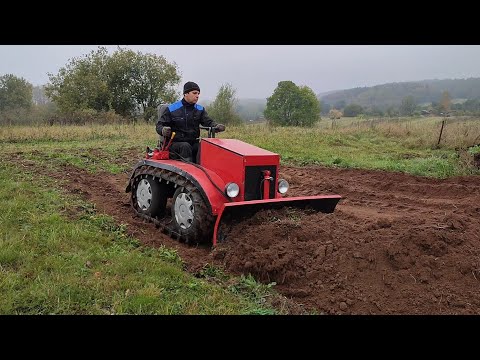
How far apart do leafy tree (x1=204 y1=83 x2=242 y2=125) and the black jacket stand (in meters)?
32.2

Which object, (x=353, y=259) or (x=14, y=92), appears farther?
(x=14, y=92)

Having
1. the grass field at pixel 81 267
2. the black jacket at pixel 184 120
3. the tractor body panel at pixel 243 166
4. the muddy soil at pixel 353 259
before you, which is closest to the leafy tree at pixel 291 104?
the grass field at pixel 81 267

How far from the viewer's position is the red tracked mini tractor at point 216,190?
531cm

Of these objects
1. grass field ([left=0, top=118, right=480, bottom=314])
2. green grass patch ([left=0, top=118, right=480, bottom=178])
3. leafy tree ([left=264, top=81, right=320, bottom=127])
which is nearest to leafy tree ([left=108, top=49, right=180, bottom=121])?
leafy tree ([left=264, top=81, right=320, bottom=127])

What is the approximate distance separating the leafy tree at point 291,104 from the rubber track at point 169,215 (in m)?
41.0

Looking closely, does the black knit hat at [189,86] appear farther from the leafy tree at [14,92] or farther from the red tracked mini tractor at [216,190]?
the leafy tree at [14,92]

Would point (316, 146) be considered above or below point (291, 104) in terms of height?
above

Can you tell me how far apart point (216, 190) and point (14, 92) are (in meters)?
56.5

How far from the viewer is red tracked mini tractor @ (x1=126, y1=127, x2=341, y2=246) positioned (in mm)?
5312

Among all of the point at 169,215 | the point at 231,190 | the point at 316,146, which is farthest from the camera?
the point at 316,146

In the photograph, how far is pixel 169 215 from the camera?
6.67 meters

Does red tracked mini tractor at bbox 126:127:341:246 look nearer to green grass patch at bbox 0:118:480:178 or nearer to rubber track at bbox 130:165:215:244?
rubber track at bbox 130:165:215:244

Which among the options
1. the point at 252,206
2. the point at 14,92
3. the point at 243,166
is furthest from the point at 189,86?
the point at 14,92

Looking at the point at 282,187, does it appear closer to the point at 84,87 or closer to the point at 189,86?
the point at 189,86
